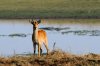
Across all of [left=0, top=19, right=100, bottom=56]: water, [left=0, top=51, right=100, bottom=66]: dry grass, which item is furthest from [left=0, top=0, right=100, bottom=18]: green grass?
[left=0, top=51, right=100, bottom=66]: dry grass

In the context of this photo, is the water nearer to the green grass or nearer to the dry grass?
Result: the green grass

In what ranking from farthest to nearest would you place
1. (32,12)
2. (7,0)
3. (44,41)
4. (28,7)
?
(7,0)
(28,7)
(32,12)
(44,41)

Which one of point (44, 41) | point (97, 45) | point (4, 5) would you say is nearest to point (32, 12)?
point (4, 5)

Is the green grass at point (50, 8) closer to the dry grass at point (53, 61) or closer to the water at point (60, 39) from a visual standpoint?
the water at point (60, 39)

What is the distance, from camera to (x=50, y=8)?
43.5 m

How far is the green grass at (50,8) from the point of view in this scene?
129ft

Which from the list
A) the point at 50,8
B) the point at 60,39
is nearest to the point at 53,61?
the point at 60,39

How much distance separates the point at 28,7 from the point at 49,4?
2.49 meters

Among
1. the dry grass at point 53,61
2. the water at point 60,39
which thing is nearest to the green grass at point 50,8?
the water at point 60,39

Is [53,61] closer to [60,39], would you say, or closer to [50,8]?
[60,39]

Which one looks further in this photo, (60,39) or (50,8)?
(50,8)

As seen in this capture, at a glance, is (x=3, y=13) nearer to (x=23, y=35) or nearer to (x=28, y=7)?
(x=28, y=7)

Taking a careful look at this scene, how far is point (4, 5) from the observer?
→ 46.3 metres

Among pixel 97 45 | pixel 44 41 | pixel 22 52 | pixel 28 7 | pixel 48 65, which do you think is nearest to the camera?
pixel 48 65
